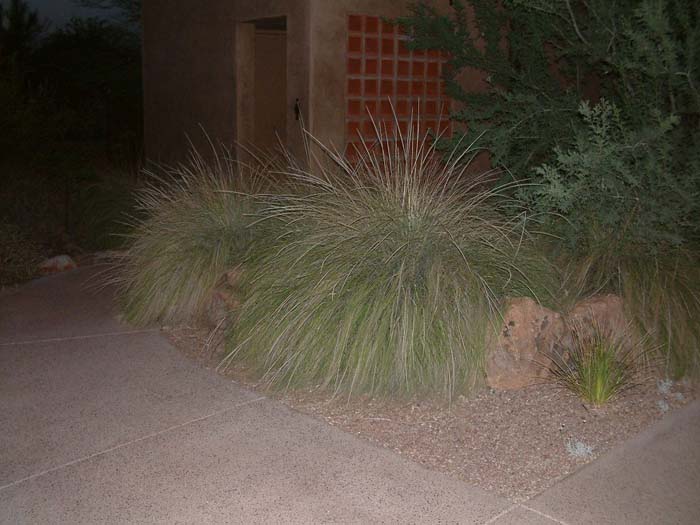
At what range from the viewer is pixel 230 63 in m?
10.6

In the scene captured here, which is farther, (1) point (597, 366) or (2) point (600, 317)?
(2) point (600, 317)

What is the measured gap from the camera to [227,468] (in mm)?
4066

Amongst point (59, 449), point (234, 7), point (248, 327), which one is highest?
point (234, 7)

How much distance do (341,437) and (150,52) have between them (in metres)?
10.0

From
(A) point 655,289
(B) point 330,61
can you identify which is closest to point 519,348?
(A) point 655,289

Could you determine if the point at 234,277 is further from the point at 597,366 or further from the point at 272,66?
the point at 272,66

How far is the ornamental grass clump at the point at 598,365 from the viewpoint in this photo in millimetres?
4855

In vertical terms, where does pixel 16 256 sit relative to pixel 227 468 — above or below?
above

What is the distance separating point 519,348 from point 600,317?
682mm

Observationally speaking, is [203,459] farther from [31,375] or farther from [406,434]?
[31,375]

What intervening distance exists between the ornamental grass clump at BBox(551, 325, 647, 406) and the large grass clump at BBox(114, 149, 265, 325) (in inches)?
109

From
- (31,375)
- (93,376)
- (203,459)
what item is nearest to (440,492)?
(203,459)

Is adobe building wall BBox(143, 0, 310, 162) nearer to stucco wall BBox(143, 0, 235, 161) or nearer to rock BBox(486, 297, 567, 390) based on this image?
stucco wall BBox(143, 0, 235, 161)

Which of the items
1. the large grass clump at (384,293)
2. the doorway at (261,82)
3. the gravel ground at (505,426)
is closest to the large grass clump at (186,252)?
the large grass clump at (384,293)
